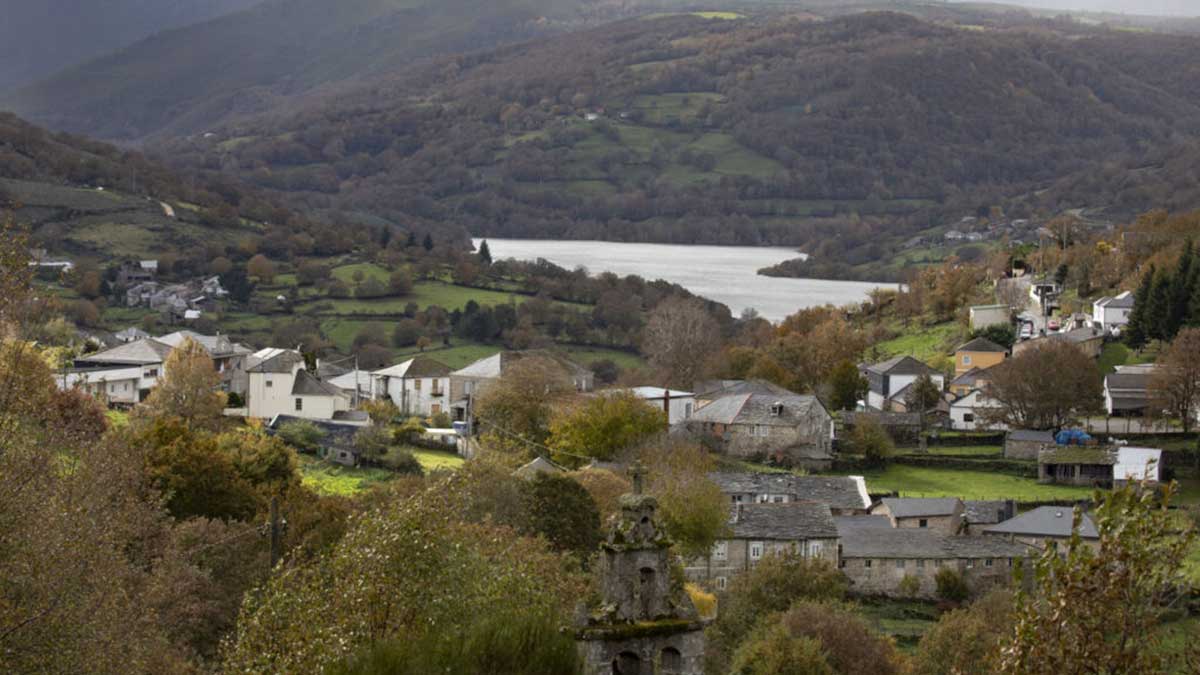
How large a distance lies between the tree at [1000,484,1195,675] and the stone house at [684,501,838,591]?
1075 inches

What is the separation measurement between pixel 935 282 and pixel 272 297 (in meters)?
43.0

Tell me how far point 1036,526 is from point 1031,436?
1100cm

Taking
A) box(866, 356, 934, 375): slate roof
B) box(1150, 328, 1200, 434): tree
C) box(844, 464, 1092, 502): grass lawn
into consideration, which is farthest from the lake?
box(844, 464, 1092, 502): grass lawn

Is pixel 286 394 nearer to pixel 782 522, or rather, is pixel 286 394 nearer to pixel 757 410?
pixel 757 410

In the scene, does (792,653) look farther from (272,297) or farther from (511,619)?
(272,297)

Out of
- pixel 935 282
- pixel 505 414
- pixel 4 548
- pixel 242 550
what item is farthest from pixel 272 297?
pixel 4 548

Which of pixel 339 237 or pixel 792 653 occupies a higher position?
pixel 339 237

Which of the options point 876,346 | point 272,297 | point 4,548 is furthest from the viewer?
point 272,297

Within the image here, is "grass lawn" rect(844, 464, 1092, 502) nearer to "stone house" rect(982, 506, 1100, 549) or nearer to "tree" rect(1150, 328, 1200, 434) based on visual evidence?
"stone house" rect(982, 506, 1100, 549)

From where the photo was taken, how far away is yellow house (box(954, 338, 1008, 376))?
6406cm

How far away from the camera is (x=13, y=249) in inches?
570

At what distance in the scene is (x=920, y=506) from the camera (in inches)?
1720

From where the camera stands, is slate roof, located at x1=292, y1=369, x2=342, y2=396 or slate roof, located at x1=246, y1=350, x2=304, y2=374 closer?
slate roof, located at x1=246, y1=350, x2=304, y2=374

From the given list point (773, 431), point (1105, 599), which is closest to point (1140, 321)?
point (773, 431)
